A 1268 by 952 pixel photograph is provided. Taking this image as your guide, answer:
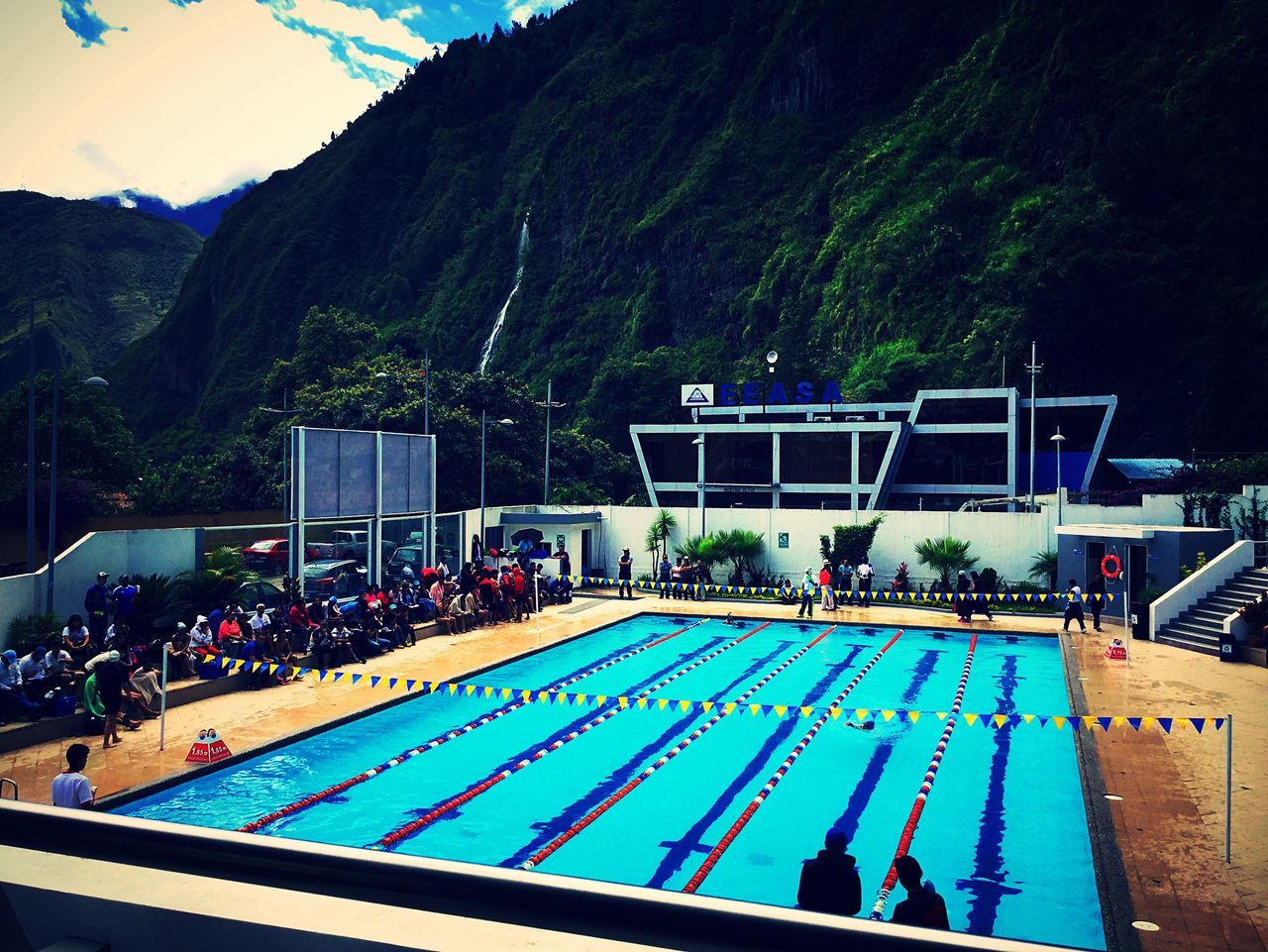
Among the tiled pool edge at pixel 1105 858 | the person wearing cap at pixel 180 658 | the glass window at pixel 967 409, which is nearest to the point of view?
the tiled pool edge at pixel 1105 858

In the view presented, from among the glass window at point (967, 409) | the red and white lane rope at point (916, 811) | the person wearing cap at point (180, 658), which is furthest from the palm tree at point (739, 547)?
the glass window at point (967, 409)

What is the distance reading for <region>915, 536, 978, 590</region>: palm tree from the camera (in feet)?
106

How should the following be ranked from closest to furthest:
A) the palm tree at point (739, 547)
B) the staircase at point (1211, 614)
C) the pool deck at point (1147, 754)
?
1. the pool deck at point (1147, 754)
2. the staircase at point (1211, 614)
3. the palm tree at point (739, 547)

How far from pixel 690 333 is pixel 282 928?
105235mm

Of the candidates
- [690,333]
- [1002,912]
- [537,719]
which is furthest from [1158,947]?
[690,333]

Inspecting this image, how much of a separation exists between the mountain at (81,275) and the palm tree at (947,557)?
109316mm

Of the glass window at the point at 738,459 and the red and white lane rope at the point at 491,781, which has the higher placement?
the glass window at the point at 738,459

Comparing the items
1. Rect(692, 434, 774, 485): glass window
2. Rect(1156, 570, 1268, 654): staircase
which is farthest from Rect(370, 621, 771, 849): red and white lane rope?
Rect(692, 434, 774, 485): glass window

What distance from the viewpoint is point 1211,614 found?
24.3 m

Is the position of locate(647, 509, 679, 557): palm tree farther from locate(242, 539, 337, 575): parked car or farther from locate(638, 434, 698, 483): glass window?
locate(638, 434, 698, 483): glass window

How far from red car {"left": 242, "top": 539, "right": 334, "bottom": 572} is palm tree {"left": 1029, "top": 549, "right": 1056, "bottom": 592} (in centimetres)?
2152

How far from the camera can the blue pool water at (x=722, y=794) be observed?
11.0m

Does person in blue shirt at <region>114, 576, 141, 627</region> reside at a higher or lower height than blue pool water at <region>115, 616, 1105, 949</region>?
higher

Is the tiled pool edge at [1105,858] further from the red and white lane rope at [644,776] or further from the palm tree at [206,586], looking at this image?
the palm tree at [206,586]
